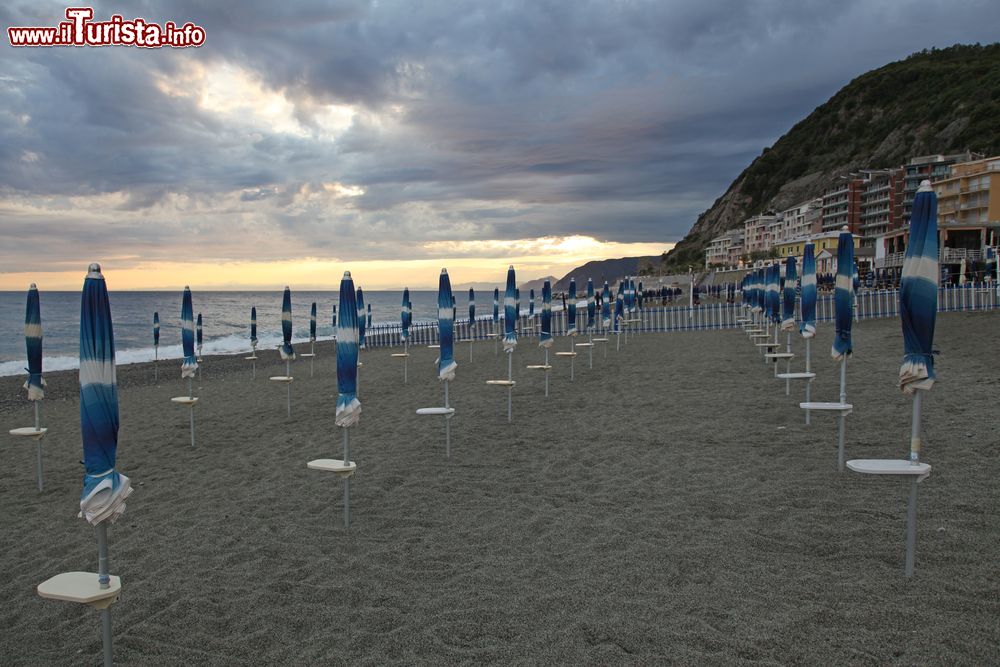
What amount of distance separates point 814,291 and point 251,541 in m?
8.08

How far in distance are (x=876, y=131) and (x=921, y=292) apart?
12130 centimetres

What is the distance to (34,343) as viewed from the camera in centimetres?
743

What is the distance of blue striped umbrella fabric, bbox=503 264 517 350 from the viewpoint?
10688 millimetres

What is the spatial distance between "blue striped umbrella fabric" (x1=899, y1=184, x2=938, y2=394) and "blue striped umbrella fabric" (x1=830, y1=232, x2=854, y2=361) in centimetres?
246

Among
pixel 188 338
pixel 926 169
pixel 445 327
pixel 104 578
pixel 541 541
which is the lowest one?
pixel 541 541

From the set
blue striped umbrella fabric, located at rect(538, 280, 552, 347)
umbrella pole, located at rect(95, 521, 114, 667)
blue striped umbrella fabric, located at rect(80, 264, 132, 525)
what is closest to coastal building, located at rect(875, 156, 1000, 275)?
blue striped umbrella fabric, located at rect(538, 280, 552, 347)

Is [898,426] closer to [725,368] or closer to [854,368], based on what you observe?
[854,368]

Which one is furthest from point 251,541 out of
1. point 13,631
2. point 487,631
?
point 487,631

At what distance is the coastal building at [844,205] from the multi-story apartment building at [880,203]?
2.42ft

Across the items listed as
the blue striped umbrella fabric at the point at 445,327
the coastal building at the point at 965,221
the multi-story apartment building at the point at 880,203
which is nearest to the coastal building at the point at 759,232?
the multi-story apartment building at the point at 880,203

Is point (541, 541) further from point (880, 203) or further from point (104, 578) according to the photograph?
point (880, 203)

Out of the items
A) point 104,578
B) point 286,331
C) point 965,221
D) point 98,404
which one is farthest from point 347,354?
point 965,221

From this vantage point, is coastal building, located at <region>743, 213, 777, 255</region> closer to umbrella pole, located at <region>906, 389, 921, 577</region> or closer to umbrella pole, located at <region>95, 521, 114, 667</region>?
umbrella pole, located at <region>906, 389, 921, 577</region>

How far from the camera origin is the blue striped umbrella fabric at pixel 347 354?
582 centimetres
